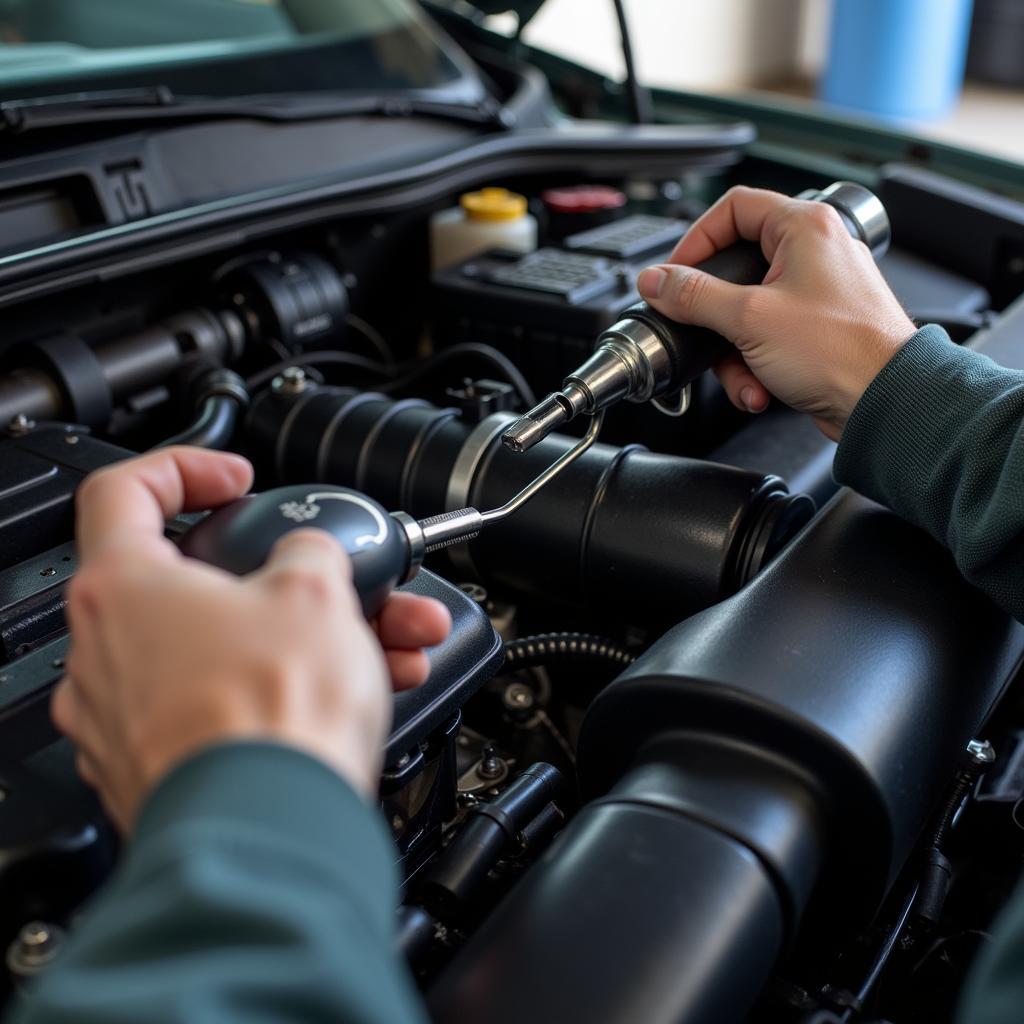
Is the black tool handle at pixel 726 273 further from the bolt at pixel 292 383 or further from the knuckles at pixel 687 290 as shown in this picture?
the bolt at pixel 292 383

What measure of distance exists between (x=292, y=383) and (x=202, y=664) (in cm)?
61

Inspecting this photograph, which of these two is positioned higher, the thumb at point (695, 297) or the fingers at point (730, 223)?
the fingers at point (730, 223)

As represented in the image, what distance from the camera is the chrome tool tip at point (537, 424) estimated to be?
74cm

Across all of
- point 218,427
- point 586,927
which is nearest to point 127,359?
point 218,427

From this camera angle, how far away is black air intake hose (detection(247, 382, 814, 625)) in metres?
0.78

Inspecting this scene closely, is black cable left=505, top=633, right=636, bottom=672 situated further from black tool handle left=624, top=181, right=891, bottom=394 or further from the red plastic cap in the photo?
the red plastic cap

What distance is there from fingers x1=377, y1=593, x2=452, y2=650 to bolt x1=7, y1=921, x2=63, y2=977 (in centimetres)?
20

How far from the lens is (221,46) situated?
132cm

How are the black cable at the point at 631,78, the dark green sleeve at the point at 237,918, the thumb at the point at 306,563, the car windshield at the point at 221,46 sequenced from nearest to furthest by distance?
1. the dark green sleeve at the point at 237,918
2. the thumb at the point at 306,563
3. the car windshield at the point at 221,46
4. the black cable at the point at 631,78

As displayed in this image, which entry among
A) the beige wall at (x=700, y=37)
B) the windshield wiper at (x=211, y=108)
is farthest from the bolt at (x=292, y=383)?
the beige wall at (x=700, y=37)

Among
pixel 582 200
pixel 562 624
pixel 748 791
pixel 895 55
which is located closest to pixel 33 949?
pixel 748 791

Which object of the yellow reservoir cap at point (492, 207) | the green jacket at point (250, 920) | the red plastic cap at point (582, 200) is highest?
the yellow reservoir cap at point (492, 207)

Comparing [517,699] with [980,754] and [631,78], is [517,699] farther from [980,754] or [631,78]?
[631,78]

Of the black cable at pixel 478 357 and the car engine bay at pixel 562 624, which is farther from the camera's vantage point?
the black cable at pixel 478 357
